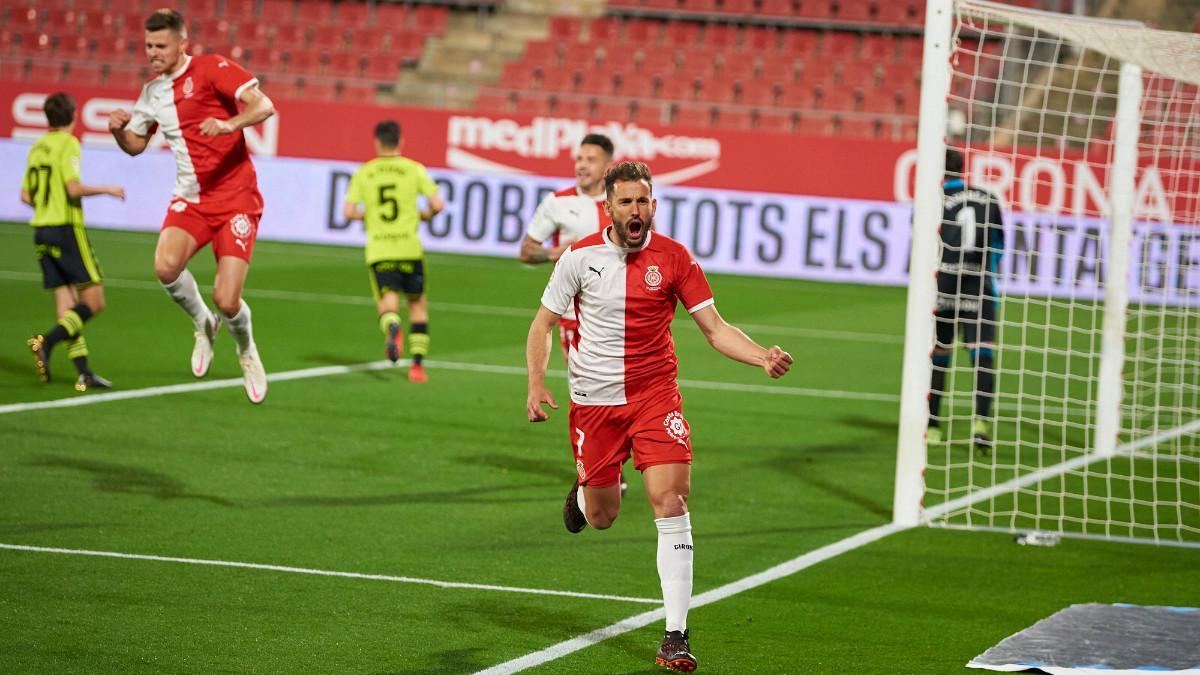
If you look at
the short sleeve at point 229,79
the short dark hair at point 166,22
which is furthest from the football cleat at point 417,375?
the short dark hair at point 166,22

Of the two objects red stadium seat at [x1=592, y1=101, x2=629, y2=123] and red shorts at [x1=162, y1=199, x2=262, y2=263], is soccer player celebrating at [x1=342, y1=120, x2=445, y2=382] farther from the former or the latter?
red stadium seat at [x1=592, y1=101, x2=629, y2=123]

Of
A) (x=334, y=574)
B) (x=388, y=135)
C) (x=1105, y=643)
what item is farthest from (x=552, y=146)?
(x=1105, y=643)

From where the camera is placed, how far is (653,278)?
21.0 ft

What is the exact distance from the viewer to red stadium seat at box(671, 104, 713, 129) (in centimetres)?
2806

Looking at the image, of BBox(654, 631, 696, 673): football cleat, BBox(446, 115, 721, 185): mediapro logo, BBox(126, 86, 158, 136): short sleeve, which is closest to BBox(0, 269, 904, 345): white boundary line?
BBox(446, 115, 721, 185): mediapro logo

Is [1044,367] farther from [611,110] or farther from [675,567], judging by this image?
[611,110]

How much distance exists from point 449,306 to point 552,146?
7.56 meters

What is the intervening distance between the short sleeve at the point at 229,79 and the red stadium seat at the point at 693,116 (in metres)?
19.2

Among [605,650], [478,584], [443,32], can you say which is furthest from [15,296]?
[443,32]

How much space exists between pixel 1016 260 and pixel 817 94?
287 inches

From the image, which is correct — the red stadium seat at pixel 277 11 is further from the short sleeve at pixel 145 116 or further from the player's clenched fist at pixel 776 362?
Result: the player's clenched fist at pixel 776 362

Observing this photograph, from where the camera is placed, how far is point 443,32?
32812mm

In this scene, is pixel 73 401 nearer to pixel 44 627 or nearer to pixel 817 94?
pixel 44 627

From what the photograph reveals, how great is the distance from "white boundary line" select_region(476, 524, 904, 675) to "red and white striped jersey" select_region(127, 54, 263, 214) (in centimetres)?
363
